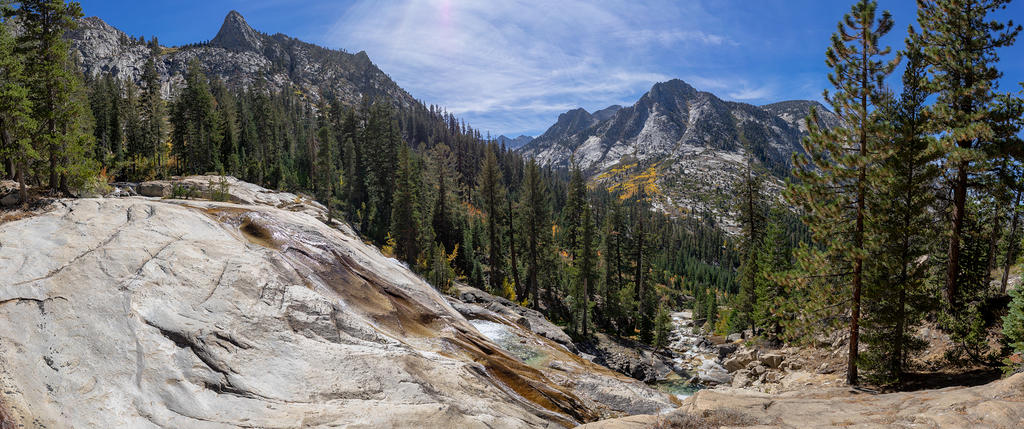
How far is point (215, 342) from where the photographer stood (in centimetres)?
852

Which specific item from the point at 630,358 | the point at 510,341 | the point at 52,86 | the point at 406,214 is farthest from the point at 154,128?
the point at 630,358

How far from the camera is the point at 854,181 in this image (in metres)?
14.5

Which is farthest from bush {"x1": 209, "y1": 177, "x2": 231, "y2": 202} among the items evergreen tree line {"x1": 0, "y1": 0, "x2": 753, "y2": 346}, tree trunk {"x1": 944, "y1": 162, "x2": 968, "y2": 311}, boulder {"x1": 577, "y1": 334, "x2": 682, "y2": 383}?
tree trunk {"x1": 944, "y1": 162, "x2": 968, "y2": 311}

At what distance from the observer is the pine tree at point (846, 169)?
546 inches

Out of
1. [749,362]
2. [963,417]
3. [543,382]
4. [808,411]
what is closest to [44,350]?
[543,382]

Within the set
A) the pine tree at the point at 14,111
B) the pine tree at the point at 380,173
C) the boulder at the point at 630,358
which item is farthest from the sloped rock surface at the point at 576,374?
the pine tree at the point at 380,173

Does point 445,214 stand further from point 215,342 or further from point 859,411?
point 859,411

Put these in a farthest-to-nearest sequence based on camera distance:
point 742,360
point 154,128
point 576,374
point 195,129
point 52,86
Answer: point 195,129
point 154,128
point 742,360
point 52,86
point 576,374

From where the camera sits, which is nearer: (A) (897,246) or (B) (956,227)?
(A) (897,246)

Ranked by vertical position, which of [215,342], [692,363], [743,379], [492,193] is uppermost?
[492,193]

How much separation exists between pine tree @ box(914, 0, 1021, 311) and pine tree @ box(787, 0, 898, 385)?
3.55 m

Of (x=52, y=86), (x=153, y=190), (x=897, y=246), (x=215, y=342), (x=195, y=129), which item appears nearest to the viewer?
(x=215, y=342)

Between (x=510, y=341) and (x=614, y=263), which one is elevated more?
(x=614, y=263)

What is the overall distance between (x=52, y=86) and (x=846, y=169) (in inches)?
1180
